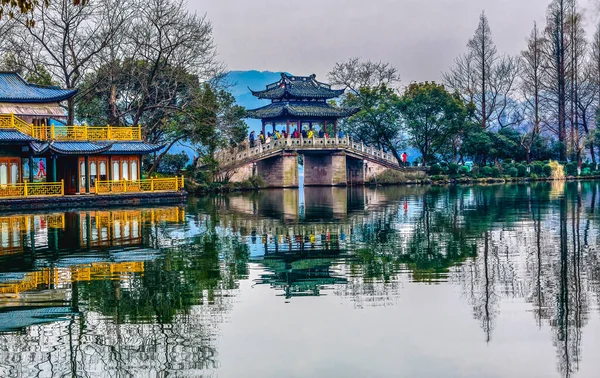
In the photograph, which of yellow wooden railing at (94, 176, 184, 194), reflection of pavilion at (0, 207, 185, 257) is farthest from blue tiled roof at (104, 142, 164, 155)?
reflection of pavilion at (0, 207, 185, 257)

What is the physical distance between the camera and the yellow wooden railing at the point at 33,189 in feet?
120

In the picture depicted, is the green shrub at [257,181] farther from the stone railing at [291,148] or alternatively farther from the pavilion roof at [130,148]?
the pavilion roof at [130,148]

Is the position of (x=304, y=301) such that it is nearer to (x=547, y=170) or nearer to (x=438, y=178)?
(x=438, y=178)

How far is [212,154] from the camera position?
A: 5194 centimetres

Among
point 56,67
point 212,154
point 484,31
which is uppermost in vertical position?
point 484,31

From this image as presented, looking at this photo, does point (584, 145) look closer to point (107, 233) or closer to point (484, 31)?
point (484, 31)

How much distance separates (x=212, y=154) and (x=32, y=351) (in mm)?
41383

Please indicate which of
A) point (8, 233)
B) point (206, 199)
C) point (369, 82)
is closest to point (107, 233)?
point (8, 233)

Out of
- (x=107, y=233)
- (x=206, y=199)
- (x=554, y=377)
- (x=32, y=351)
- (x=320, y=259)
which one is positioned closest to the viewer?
(x=554, y=377)

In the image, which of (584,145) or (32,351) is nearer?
(32,351)

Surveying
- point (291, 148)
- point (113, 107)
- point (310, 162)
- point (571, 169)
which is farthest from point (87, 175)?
point (571, 169)

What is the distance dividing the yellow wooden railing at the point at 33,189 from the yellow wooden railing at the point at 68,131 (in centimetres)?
237

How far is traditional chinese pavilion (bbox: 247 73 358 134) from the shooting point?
59.2 m

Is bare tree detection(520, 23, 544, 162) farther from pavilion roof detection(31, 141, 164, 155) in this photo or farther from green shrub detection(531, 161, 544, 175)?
pavilion roof detection(31, 141, 164, 155)
